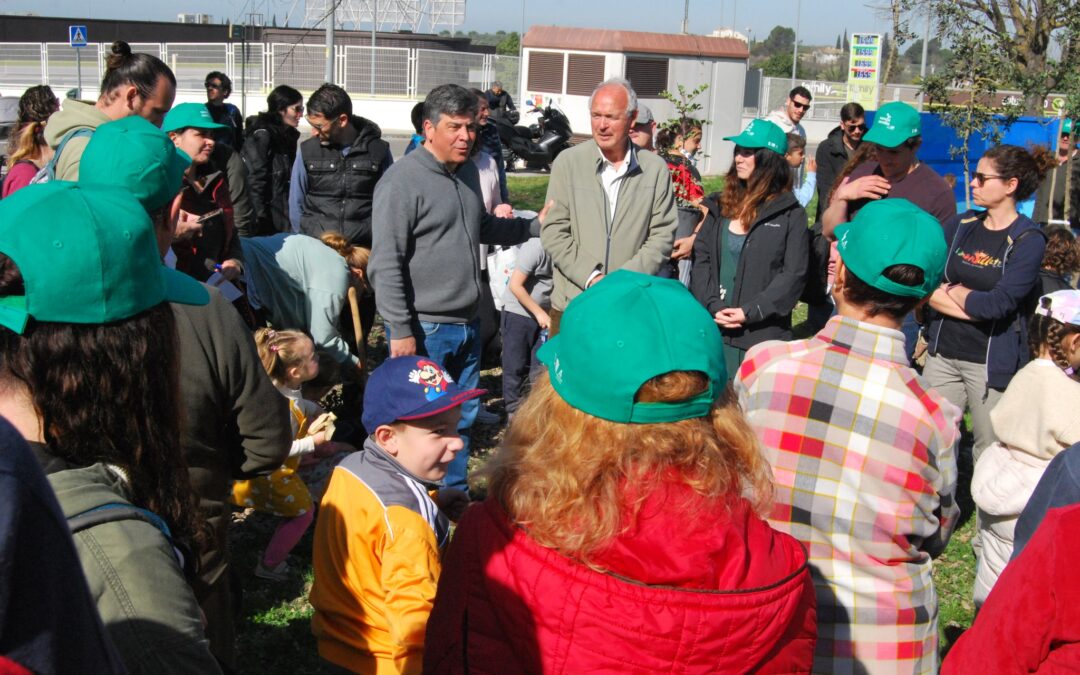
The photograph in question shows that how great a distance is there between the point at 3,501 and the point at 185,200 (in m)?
4.25

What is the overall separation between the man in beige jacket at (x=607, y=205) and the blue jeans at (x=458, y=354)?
648mm

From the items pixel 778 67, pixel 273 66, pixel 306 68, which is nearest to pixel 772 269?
pixel 273 66

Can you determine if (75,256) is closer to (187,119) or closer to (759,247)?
(187,119)

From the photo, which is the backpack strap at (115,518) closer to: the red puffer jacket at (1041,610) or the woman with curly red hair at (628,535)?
the woman with curly red hair at (628,535)

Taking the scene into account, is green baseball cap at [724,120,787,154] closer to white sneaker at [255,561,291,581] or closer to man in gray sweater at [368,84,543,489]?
man in gray sweater at [368,84,543,489]

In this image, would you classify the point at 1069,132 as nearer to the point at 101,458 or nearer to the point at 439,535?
the point at 439,535

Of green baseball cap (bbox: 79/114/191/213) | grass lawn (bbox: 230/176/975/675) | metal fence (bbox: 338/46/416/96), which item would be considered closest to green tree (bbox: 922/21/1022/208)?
grass lawn (bbox: 230/176/975/675)

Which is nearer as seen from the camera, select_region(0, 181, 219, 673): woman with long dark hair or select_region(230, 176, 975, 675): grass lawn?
select_region(0, 181, 219, 673): woman with long dark hair

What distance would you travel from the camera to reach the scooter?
19.7 metres

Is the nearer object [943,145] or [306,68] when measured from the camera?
[943,145]

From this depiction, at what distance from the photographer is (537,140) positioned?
20406 mm

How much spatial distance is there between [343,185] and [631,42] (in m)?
21.8

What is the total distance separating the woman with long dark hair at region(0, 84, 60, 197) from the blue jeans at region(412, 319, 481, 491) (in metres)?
2.43

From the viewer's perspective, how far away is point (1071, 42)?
40.6ft
